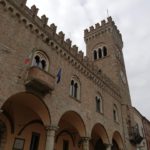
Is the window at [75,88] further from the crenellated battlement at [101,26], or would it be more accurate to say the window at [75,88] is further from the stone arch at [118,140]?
the crenellated battlement at [101,26]

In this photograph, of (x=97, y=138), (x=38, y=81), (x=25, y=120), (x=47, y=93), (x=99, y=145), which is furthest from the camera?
(x=99, y=145)

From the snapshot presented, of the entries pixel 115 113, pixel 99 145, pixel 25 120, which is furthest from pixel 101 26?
pixel 25 120

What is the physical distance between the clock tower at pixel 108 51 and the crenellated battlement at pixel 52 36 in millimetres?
3887

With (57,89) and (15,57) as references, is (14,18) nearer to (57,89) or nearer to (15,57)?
(15,57)

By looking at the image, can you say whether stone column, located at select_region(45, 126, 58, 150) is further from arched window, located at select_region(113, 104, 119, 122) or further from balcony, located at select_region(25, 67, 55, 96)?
arched window, located at select_region(113, 104, 119, 122)

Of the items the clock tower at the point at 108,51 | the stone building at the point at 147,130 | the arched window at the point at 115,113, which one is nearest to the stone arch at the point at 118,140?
the arched window at the point at 115,113

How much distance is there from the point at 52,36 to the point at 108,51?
38.9 feet

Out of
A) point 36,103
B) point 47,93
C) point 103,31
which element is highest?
point 103,31

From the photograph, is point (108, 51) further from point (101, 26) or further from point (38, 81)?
point (38, 81)

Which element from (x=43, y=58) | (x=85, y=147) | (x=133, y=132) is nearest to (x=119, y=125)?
(x=133, y=132)

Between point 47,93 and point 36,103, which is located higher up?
point 47,93

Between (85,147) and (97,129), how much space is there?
312 cm

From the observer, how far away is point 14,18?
9.83 m

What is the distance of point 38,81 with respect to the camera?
29.5 ft
